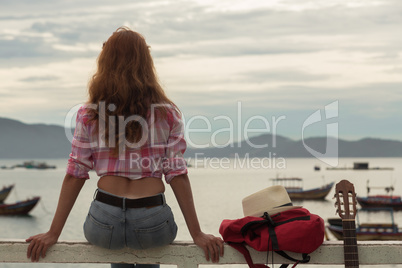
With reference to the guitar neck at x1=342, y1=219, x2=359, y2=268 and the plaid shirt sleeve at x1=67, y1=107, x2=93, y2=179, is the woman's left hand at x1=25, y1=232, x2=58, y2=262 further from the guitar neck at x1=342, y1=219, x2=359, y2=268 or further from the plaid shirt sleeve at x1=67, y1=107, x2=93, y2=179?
the guitar neck at x1=342, y1=219, x2=359, y2=268

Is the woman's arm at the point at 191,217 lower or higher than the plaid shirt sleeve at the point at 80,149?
lower

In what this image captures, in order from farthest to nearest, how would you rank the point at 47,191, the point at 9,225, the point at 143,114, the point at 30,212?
the point at 47,191
the point at 30,212
the point at 9,225
the point at 143,114

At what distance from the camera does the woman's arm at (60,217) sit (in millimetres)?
2893

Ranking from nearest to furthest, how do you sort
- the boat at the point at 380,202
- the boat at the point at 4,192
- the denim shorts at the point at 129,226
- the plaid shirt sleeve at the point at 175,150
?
the denim shorts at the point at 129,226, the plaid shirt sleeve at the point at 175,150, the boat at the point at 380,202, the boat at the point at 4,192

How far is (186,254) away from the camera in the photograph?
300cm

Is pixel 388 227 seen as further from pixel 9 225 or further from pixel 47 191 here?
pixel 47 191

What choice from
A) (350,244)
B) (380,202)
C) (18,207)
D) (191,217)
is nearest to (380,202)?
(380,202)

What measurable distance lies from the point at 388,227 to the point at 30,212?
156ft

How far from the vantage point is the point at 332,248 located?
2994 millimetres

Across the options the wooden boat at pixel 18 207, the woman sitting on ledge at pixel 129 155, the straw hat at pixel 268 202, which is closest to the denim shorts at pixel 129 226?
the woman sitting on ledge at pixel 129 155

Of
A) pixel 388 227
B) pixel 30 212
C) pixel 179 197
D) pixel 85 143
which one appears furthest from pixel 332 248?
pixel 30 212

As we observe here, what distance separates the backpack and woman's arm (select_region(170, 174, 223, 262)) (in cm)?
10

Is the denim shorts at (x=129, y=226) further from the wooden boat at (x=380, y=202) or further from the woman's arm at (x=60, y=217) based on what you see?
the wooden boat at (x=380, y=202)

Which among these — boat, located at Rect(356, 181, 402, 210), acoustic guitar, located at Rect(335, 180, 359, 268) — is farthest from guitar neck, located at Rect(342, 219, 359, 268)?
boat, located at Rect(356, 181, 402, 210)
